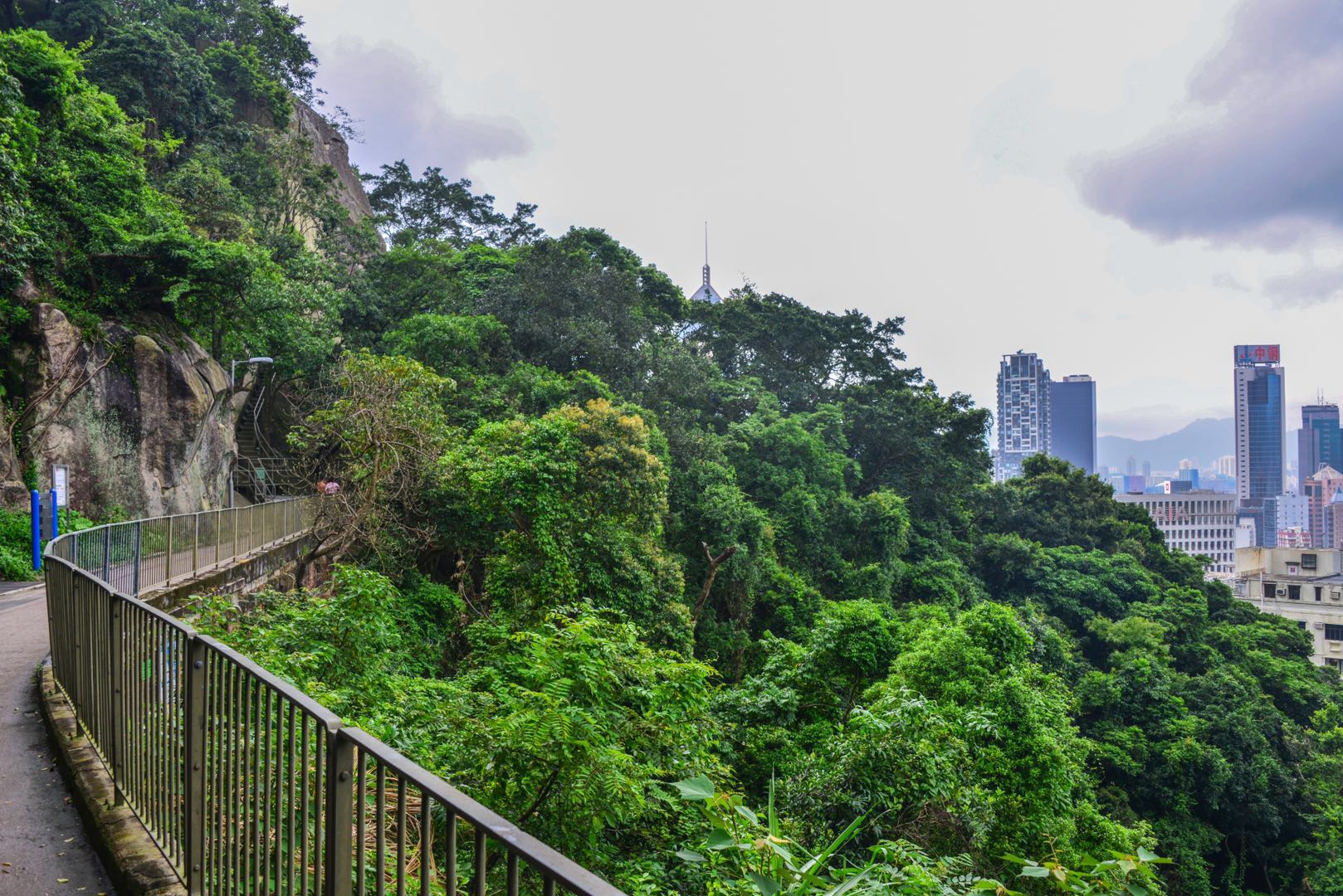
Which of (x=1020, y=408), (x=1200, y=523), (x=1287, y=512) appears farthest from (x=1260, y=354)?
(x=1200, y=523)

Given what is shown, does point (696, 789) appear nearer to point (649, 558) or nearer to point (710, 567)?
point (649, 558)

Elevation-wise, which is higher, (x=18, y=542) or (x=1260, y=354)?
(x=1260, y=354)

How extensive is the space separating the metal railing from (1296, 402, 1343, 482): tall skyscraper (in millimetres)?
221465

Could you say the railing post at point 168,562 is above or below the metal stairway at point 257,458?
below

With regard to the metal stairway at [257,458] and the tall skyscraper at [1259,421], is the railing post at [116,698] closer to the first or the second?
the metal stairway at [257,458]

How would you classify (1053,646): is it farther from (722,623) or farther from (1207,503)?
(1207,503)

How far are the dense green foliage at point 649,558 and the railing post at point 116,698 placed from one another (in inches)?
80.5

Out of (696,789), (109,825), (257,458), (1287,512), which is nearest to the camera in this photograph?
(696,789)

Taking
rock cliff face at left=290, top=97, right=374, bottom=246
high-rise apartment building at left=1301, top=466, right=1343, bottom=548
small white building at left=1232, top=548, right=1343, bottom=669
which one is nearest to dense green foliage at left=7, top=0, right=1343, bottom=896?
rock cliff face at left=290, top=97, right=374, bottom=246

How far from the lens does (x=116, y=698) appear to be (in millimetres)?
3770

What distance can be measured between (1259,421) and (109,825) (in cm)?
21773

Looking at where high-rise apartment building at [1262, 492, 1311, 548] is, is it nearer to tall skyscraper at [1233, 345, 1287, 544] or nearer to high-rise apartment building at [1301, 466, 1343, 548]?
high-rise apartment building at [1301, 466, 1343, 548]

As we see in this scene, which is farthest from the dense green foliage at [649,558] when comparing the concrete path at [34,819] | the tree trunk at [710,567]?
the concrete path at [34,819]

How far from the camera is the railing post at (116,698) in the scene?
369 cm
